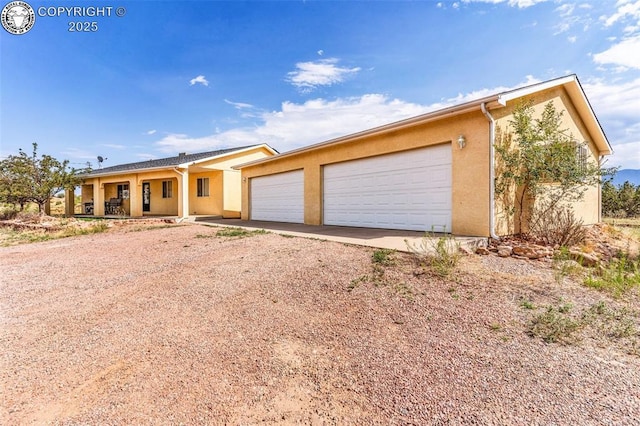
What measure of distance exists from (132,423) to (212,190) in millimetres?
17276

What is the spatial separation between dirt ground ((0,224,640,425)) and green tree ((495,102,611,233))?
2846mm

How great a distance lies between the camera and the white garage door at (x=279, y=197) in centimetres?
1286

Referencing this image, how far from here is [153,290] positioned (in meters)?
4.69

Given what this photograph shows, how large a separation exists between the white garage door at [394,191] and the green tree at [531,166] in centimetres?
129

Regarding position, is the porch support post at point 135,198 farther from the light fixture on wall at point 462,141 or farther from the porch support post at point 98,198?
the light fixture on wall at point 462,141

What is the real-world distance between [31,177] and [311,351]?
22.0 m

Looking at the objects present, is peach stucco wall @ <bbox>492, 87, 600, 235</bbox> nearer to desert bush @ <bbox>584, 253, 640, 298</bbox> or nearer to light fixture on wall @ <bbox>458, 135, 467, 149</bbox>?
light fixture on wall @ <bbox>458, 135, 467, 149</bbox>

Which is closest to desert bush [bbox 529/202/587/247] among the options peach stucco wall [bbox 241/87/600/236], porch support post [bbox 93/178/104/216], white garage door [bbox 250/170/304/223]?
peach stucco wall [bbox 241/87/600/236]

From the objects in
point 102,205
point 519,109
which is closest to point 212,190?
point 102,205

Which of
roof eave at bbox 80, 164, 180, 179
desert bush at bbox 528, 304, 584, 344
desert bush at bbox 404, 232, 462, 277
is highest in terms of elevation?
roof eave at bbox 80, 164, 180, 179

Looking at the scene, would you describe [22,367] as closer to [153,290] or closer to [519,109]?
[153,290]

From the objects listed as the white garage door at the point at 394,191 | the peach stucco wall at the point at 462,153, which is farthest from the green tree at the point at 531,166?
the white garage door at the point at 394,191

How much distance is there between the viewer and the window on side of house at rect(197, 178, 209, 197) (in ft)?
61.2

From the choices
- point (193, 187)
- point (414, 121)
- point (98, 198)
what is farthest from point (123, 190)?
point (414, 121)
